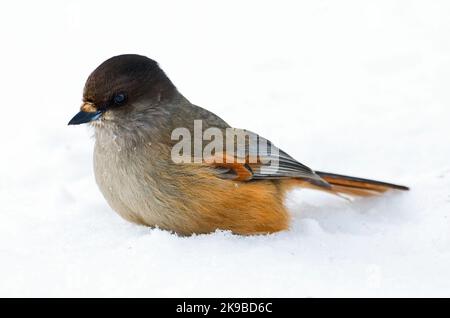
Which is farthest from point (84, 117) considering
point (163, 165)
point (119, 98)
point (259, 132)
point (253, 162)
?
point (259, 132)

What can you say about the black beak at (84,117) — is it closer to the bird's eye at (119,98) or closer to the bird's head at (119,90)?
the bird's head at (119,90)

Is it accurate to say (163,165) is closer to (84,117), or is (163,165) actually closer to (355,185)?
(84,117)

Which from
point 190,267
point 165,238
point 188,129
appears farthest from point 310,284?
point 188,129

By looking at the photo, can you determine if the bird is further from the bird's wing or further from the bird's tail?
the bird's tail

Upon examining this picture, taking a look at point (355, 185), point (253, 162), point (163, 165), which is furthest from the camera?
point (355, 185)

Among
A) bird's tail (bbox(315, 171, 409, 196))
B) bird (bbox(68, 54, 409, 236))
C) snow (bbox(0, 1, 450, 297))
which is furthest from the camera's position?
bird's tail (bbox(315, 171, 409, 196))

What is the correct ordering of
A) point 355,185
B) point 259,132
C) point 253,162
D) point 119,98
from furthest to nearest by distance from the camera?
point 259,132, point 355,185, point 253,162, point 119,98

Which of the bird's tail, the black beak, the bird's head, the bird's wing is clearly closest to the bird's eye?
the bird's head
